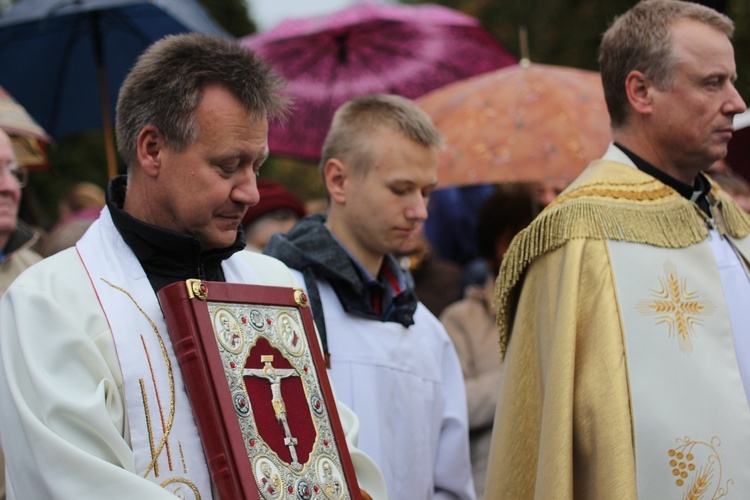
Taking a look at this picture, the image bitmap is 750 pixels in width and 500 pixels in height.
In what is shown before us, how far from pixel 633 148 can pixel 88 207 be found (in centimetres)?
367

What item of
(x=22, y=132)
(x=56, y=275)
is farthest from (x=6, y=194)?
(x=56, y=275)

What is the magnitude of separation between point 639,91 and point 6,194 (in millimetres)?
2322

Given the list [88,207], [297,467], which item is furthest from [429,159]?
[88,207]

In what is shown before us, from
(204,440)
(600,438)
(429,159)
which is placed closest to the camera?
(204,440)

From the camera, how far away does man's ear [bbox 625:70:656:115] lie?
141 inches

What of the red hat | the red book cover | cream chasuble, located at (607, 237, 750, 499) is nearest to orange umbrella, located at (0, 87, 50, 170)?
the red hat

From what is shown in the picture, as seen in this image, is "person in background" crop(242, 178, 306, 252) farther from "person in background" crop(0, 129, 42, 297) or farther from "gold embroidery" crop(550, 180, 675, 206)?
"gold embroidery" crop(550, 180, 675, 206)

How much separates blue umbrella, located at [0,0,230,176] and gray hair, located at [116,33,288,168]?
3.02m

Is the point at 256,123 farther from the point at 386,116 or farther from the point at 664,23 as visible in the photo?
the point at 664,23

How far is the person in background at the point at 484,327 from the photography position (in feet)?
15.1

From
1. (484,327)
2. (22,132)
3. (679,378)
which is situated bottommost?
(484,327)

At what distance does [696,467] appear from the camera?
3221 millimetres

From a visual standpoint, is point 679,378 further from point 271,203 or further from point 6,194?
point 271,203

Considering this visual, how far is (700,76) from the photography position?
3.52 m
